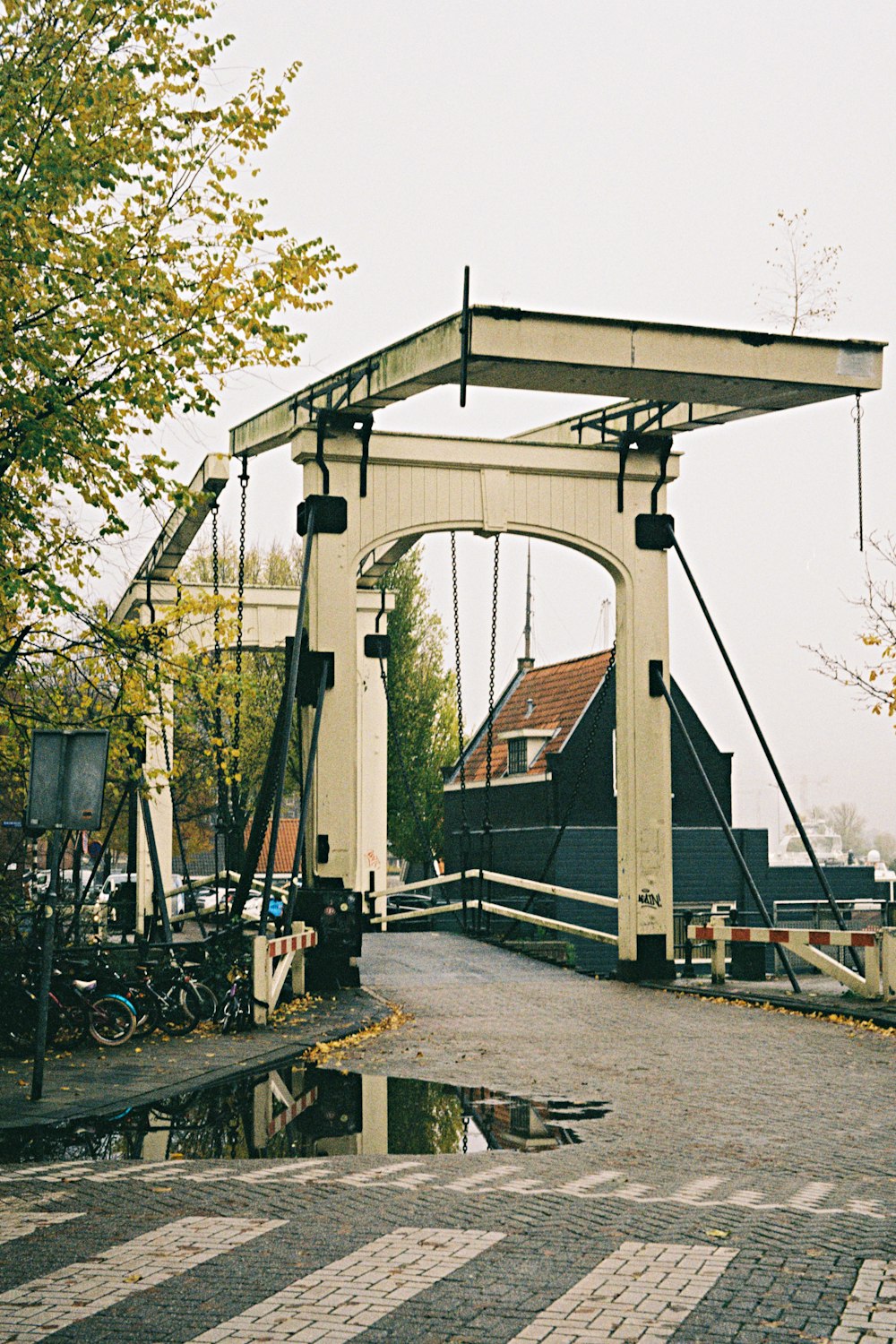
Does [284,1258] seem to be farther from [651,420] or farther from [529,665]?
[529,665]

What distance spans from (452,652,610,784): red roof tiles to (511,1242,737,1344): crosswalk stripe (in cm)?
3269

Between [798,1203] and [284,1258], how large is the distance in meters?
2.28

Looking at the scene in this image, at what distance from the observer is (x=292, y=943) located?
1534cm

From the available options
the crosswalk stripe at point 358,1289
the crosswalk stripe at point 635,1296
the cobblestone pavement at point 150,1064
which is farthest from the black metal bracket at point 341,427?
the crosswalk stripe at point 635,1296

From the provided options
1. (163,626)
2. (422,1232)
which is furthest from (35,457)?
(422,1232)

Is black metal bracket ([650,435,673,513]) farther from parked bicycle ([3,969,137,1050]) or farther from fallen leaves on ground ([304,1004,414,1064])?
parked bicycle ([3,969,137,1050])

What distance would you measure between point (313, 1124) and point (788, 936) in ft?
27.8

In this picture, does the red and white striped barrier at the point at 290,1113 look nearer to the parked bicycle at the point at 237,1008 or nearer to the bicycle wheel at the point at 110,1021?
the bicycle wheel at the point at 110,1021

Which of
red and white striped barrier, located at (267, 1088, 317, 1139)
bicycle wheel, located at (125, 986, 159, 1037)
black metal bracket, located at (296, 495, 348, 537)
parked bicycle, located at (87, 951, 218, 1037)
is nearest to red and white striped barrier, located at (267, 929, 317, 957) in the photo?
parked bicycle, located at (87, 951, 218, 1037)

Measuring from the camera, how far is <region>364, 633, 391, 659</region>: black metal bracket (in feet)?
88.7

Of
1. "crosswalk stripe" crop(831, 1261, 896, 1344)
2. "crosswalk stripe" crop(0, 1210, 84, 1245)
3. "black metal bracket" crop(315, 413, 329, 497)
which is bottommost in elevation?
"crosswalk stripe" crop(0, 1210, 84, 1245)

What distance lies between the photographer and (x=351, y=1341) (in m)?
4.75

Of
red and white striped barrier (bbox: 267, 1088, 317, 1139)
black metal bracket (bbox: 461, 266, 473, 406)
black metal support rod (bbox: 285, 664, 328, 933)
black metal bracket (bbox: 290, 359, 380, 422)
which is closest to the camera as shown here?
red and white striped barrier (bbox: 267, 1088, 317, 1139)

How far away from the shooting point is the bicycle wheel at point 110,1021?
12.6 metres
